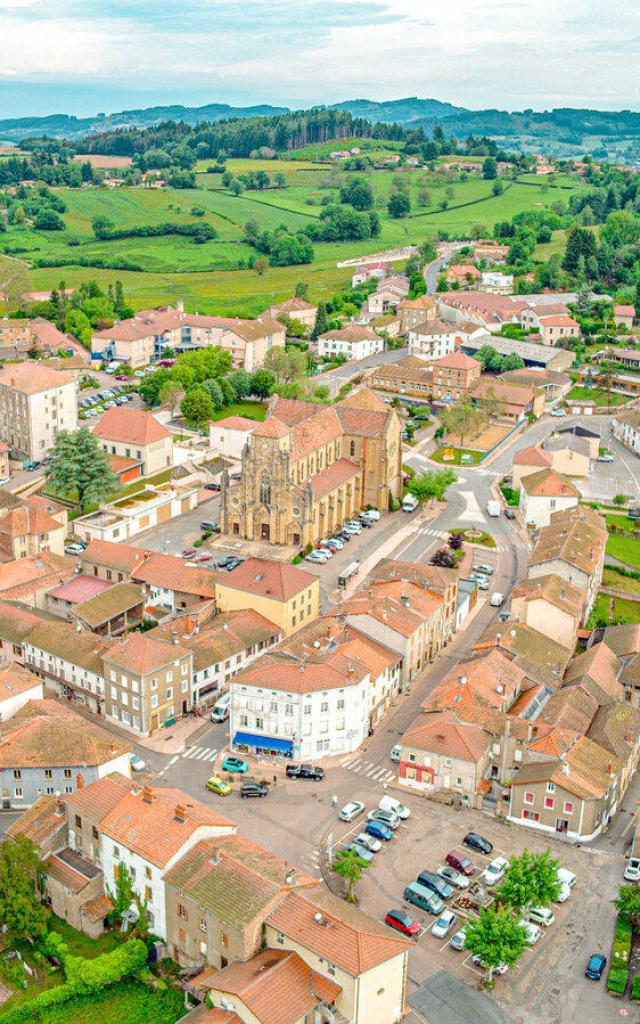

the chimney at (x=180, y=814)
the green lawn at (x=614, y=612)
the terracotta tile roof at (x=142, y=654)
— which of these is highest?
the terracotta tile roof at (x=142, y=654)

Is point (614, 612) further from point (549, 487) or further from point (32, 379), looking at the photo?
point (32, 379)

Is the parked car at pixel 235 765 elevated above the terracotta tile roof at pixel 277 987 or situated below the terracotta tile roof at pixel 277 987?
below

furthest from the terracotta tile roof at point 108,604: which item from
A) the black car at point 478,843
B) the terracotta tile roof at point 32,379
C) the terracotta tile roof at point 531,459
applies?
the terracotta tile roof at point 531,459

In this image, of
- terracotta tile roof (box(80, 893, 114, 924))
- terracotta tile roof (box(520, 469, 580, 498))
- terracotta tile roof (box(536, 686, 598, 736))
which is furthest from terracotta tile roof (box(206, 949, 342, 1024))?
terracotta tile roof (box(520, 469, 580, 498))

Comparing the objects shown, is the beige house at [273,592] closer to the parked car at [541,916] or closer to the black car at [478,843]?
the black car at [478,843]

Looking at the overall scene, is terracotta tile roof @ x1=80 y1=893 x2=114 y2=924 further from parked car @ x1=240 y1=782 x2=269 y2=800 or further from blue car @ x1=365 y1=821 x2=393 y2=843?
blue car @ x1=365 y1=821 x2=393 y2=843
